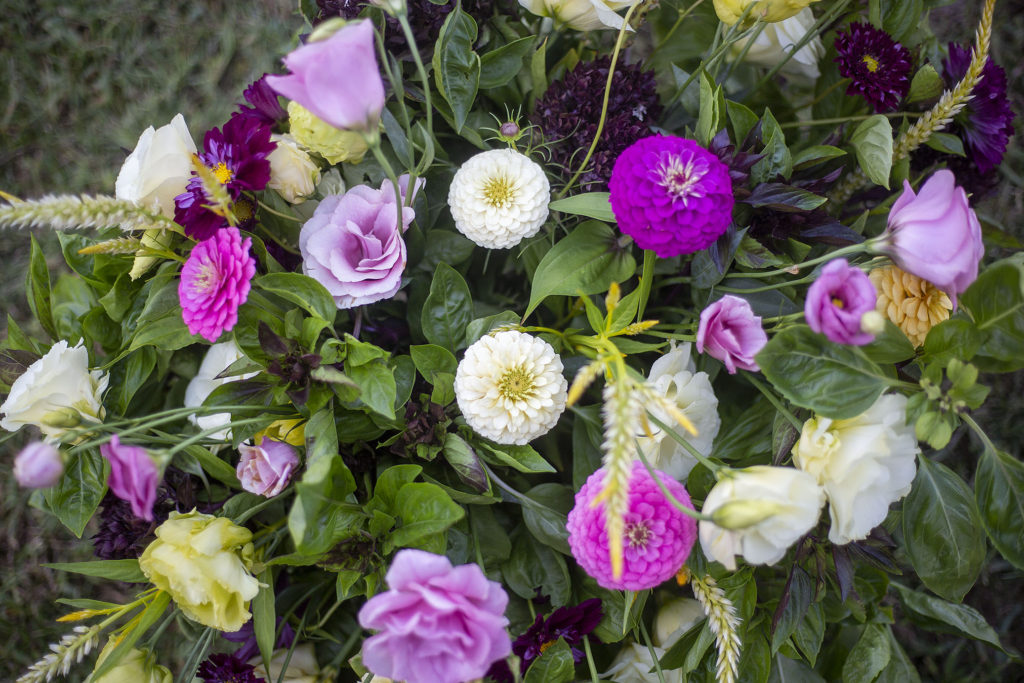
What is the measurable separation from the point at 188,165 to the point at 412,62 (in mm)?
210

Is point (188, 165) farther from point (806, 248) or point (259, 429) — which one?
point (806, 248)

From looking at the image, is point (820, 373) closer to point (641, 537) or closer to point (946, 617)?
point (641, 537)

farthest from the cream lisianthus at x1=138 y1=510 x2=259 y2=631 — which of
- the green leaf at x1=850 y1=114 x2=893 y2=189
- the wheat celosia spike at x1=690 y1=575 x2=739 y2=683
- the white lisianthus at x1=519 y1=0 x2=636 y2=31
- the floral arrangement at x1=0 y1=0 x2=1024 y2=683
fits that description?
the green leaf at x1=850 y1=114 x2=893 y2=189

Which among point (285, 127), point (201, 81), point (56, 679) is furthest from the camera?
point (201, 81)

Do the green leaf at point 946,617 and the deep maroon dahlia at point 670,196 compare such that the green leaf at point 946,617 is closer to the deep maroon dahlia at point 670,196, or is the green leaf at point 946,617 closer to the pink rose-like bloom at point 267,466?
the deep maroon dahlia at point 670,196

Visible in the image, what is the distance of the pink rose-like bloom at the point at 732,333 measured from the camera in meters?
0.46

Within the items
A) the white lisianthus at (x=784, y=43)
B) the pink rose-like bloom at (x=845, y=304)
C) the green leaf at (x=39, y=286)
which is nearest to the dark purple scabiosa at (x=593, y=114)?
the white lisianthus at (x=784, y=43)

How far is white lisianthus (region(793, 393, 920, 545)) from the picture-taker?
45 cm

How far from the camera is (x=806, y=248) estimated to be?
1.80 ft

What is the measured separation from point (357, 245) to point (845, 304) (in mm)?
355

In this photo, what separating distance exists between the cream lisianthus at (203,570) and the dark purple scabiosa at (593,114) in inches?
15.3

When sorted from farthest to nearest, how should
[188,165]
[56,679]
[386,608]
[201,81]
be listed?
[201,81], [56,679], [188,165], [386,608]

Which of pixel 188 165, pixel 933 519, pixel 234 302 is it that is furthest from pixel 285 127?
pixel 933 519

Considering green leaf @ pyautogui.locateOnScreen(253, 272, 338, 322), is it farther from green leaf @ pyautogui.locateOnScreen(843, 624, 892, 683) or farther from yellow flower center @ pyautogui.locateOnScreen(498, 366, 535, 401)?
green leaf @ pyautogui.locateOnScreen(843, 624, 892, 683)
